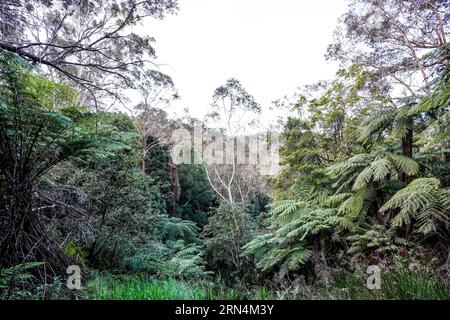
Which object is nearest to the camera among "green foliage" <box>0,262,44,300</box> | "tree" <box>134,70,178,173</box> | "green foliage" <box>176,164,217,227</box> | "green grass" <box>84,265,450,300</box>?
"green grass" <box>84,265,450,300</box>

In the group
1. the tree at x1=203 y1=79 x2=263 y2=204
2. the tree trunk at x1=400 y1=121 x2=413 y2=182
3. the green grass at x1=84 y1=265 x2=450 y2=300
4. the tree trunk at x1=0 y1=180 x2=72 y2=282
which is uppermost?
the tree at x1=203 y1=79 x2=263 y2=204

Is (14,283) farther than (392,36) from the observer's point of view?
No

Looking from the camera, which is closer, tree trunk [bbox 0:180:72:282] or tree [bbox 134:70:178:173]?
tree trunk [bbox 0:180:72:282]

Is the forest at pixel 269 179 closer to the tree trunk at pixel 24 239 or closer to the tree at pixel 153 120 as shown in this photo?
the tree trunk at pixel 24 239

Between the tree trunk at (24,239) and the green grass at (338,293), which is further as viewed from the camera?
the tree trunk at (24,239)

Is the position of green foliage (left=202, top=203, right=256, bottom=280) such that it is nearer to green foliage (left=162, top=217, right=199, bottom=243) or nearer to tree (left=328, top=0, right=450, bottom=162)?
green foliage (left=162, top=217, right=199, bottom=243)

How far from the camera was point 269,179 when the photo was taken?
783 centimetres

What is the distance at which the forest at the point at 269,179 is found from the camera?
254cm

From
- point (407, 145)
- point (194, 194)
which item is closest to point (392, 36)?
point (407, 145)

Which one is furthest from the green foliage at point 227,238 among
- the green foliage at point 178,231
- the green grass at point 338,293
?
the green grass at point 338,293

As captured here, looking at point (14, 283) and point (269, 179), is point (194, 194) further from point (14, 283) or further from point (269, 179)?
point (14, 283)

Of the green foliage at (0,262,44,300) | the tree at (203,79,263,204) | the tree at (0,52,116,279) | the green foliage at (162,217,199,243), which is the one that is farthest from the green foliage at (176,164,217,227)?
the green foliage at (0,262,44,300)

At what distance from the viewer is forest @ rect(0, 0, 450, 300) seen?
2543 mm
